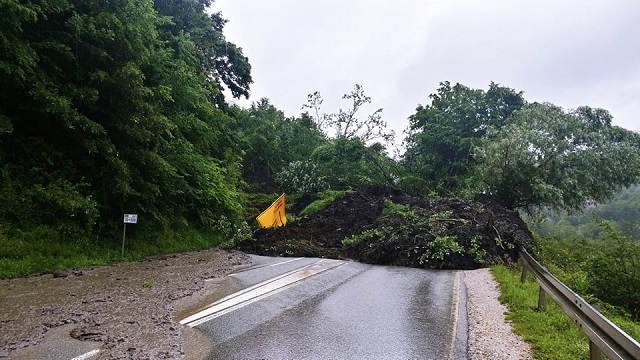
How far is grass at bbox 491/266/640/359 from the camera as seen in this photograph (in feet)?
18.7

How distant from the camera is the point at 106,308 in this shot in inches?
282

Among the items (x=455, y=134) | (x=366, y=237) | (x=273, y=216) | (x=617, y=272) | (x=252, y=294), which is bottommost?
(x=252, y=294)

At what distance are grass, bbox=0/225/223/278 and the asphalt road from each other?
424 cm

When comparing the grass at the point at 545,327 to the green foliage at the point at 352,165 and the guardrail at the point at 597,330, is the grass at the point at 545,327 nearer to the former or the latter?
the guardrail at the point at 597,330

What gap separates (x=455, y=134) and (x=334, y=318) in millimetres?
32794

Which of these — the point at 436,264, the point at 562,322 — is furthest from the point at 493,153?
the point at 562,322

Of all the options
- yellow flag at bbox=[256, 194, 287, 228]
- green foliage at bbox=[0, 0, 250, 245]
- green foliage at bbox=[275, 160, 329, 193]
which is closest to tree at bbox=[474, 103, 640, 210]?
yellow flag at bbox=[256, 194, 287, 228]

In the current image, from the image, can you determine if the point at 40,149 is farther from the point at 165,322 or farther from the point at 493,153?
the point at 493,153

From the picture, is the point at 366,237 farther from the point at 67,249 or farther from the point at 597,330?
the point at 597,330

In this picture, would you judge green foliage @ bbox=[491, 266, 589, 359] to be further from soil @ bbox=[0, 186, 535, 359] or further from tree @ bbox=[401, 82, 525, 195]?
tree @ bbox=[401, 82, 525, 195]

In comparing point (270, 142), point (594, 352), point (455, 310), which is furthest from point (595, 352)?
point (270, 142)

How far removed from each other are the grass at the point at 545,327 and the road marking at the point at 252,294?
497 cm

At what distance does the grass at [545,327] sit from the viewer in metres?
5.71

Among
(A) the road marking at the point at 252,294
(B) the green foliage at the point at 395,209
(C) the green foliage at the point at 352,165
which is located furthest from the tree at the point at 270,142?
(A) the road marking at the point at 252,294
